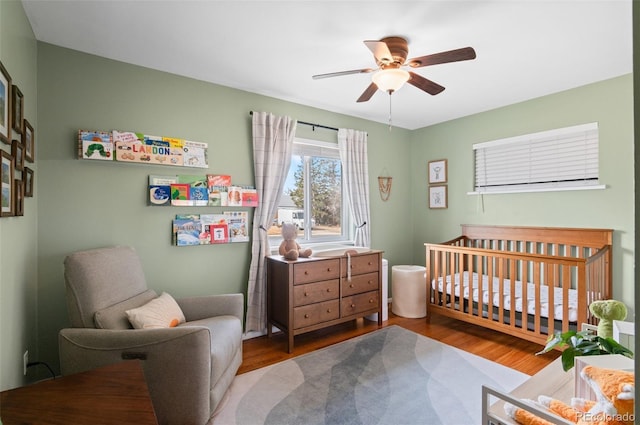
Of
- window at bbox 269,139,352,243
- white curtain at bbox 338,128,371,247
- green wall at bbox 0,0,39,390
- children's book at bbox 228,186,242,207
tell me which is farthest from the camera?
white curtain at bbox 338,128,371,247

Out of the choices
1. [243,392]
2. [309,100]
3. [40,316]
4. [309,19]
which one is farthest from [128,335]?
[309,100]

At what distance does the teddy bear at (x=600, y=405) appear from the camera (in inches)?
33.4

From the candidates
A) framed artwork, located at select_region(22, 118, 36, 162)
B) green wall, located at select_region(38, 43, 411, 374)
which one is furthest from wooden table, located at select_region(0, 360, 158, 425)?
green wall, located at select_region(38, 43, 411, 374)

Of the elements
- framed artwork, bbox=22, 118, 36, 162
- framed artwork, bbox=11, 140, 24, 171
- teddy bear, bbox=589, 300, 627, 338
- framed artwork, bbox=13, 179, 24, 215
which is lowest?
teddy bear, bbox=589, 300, 627, 338

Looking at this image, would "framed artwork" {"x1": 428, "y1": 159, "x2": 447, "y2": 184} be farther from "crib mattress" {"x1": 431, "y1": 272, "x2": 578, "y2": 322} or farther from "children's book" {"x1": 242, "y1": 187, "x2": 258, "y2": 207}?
"children's book" {"x1": 242, "y1": 187, "x2": 258, "y2": 207}

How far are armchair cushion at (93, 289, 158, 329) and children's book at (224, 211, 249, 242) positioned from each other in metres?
1.02

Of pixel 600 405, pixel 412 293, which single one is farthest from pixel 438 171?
pixel 600 405

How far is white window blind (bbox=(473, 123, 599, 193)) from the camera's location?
10.0 feet

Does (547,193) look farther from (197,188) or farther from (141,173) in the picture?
(141,173)

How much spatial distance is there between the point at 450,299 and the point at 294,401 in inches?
85.4

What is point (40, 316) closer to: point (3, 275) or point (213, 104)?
point (3, 275)

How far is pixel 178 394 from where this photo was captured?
1.71 m

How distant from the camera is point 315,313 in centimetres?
298

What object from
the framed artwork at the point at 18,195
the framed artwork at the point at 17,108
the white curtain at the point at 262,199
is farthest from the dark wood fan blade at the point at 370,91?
the framed artwork at the point at 18,195
